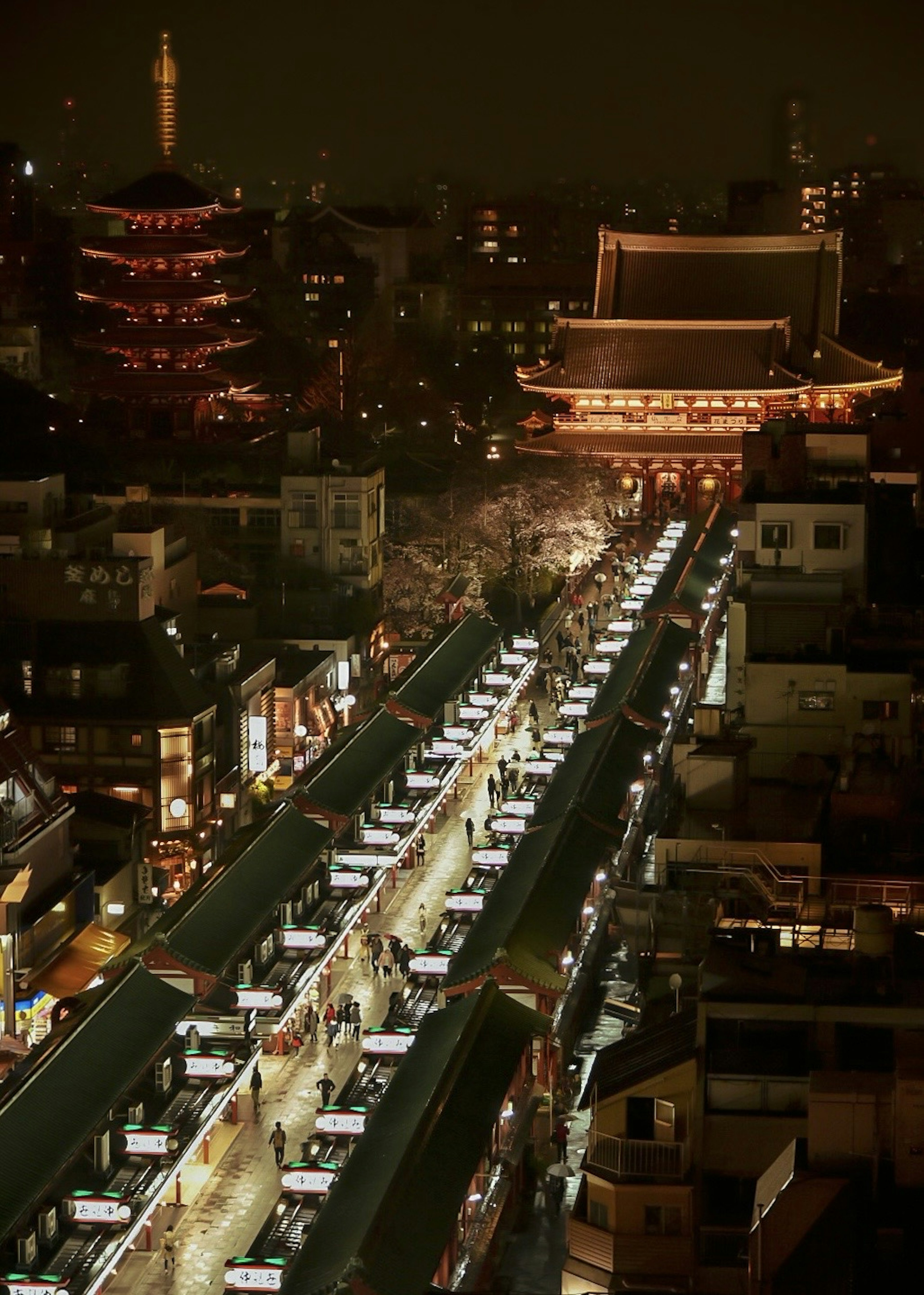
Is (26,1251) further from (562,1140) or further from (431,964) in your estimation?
(431,964)

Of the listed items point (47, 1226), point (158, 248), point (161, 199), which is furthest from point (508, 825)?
point (161, 199)

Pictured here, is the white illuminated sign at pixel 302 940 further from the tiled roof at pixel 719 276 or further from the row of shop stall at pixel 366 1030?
the tiled roof at pixel 719 276

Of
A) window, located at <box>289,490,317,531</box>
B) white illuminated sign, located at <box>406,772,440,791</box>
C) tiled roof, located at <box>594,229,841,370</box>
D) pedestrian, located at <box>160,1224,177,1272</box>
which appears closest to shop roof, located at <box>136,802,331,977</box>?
white illuminated sign, located at <box>406,772,440,791</box>

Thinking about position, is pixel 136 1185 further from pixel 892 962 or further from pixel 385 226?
pixel 385 226

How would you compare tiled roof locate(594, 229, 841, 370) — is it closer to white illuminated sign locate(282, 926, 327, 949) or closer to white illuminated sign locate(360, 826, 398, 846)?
white illuminated sign locate(360, 826, 398, 846)

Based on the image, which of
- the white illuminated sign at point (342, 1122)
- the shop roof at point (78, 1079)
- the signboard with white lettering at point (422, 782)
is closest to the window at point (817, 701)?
the white illuminated sign at point (342, 1122)

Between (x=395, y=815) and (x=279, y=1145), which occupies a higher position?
(x=395, y=815)

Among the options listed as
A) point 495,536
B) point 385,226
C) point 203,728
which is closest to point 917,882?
point 203,728
